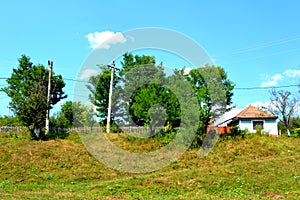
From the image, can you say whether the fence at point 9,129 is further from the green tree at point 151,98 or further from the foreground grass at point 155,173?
the green tree at point 151,98

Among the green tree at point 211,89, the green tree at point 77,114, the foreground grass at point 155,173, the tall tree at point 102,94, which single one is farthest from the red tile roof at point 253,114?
the green tree at point 77,114

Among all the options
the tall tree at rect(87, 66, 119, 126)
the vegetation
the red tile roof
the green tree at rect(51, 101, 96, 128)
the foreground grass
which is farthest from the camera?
the green tree at rect(51, 101, 96, 128)

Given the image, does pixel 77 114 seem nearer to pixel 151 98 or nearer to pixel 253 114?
pixel 151 98

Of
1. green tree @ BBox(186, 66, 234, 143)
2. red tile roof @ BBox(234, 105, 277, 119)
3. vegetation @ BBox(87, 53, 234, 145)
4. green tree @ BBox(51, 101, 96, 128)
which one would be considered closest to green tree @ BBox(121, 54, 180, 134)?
vegetation @ BBox(87, 53, 234, 145)

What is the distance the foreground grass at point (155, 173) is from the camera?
1125cm

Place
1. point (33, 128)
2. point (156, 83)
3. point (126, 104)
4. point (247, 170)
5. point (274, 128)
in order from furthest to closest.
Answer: point (126, 104) < point (274, 128) < point (156, 83) < point (33, 128) < point (247, 170)

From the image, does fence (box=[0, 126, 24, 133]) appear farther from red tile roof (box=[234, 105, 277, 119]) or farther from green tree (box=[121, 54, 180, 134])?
red tile roof (box=[234, 105, 277, 119])

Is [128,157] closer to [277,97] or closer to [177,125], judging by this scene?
[177,125]

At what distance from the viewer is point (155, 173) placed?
50.4ft

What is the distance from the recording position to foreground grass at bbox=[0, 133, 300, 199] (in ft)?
36.9

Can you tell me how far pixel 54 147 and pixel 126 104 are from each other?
1472 centimetres

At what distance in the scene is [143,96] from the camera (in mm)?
27594

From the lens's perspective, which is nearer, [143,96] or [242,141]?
[242,141]

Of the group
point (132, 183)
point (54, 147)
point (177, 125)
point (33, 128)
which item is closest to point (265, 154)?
point (177, 125)
